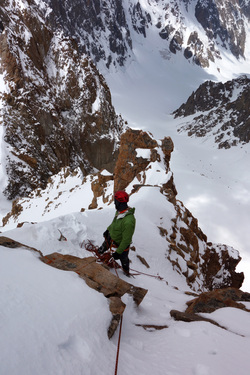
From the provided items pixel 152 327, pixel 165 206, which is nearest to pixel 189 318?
pixel 152 327

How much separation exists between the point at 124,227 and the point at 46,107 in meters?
23.7

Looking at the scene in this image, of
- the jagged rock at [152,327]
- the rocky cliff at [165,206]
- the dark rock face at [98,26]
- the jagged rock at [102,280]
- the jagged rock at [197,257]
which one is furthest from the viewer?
the dark rock face at [98,26]

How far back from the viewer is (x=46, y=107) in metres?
24.8

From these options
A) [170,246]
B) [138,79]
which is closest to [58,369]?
[170,246]

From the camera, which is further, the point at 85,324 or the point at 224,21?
the point at 224,21

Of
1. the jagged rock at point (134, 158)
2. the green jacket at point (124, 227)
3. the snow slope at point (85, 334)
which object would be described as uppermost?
the jagged rock at point (134, 158)

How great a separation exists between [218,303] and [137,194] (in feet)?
22.3

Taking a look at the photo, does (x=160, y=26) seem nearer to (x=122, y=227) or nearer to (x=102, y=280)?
(x=122, y=227)

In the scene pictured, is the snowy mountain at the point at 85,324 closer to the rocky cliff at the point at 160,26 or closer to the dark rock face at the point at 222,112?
the dark rock face at the point at 222,112

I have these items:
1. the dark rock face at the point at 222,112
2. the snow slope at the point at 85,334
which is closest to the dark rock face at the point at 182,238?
the snow slope at the point at 85,334

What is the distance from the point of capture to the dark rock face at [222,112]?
5038cm

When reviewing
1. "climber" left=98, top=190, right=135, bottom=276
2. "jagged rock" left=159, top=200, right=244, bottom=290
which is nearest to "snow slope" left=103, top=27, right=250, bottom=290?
"jagged rock" left=159, top=200, right=244, bottom=290

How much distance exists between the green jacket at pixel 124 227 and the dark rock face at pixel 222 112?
48048mm

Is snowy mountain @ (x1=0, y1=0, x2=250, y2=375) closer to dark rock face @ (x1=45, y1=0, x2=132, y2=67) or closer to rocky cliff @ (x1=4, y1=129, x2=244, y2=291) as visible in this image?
rocky cliff @ (x1=4, y1=129, x2=244, y2=291)
